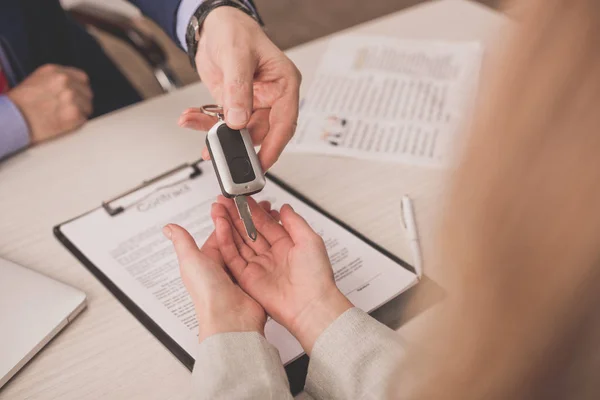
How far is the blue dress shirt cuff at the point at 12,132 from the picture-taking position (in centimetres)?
95

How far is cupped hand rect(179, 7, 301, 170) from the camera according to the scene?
779 millimetres

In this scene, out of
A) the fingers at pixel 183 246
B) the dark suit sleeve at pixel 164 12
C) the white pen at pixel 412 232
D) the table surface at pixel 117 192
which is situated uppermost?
the dark suit sleeve at pixel 164 12

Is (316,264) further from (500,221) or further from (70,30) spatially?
(70,30)

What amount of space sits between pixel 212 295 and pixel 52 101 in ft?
1.97

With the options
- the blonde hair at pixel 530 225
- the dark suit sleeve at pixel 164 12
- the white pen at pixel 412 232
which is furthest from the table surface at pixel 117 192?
the blonde hair at pixel 530 225

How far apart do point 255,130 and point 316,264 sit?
29 cm

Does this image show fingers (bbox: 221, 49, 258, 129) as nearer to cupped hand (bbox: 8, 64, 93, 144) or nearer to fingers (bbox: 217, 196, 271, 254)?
fingers (bbox: 217, 196, 271, 254)

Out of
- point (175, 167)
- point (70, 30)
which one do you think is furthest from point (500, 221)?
point (70, 30)

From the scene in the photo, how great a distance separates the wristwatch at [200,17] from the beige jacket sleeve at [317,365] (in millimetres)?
588

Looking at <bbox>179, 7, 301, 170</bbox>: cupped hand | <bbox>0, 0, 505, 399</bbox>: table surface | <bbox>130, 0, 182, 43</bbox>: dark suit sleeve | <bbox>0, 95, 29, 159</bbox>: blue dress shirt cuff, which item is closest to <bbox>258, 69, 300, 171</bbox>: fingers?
<bbox>179, 7, 301, 170</bbox>: cupped hand

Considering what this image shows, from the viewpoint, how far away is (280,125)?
31.7 inches

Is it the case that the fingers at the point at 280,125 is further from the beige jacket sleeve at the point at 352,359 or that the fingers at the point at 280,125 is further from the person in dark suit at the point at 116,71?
the beige jacket sleeve at the point at 352,359

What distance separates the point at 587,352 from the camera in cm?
29

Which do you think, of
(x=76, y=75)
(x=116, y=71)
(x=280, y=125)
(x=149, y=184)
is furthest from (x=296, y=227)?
(x=116, y=71)
